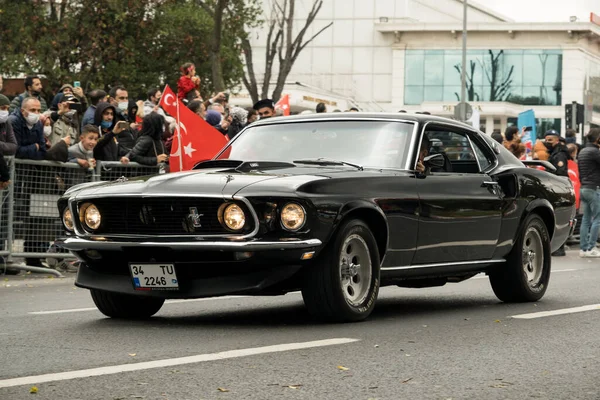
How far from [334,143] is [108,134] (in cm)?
676

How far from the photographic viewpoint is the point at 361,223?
919 centimetres

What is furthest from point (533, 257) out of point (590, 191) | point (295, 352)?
point (590, 191)

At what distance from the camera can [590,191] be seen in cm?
2147

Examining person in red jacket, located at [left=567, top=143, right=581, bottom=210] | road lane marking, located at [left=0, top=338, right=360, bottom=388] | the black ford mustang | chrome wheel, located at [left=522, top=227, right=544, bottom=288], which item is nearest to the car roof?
the black ford mustang

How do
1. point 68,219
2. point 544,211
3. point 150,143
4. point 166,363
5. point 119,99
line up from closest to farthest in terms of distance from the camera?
point 166,363 < point 68,219 < point 544,211 < point 150,143 < point 119,99

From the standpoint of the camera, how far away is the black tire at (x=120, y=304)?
9570 millimetres

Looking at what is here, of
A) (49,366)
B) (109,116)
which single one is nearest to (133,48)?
(109,116)

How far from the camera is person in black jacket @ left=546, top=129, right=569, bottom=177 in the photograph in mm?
22667

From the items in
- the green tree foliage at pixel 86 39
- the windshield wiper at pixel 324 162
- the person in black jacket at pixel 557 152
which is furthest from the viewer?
the green tree foliage at pixel 86 39

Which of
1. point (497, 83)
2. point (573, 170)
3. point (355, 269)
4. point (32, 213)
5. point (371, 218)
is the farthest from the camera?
point (497, 83)

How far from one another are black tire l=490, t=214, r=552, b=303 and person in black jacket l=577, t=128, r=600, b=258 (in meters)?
9.62

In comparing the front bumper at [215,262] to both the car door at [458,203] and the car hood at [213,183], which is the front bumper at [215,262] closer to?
the car hood at [213,183]

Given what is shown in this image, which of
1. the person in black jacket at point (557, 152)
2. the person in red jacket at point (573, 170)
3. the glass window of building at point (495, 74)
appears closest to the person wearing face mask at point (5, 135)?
the person in black jacket at point (557, 152)

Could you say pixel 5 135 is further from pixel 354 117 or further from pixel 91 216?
pixel 91 216
